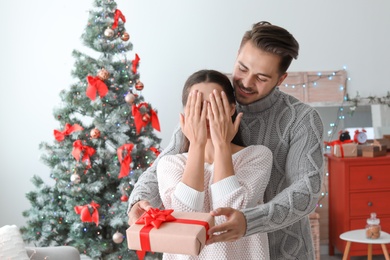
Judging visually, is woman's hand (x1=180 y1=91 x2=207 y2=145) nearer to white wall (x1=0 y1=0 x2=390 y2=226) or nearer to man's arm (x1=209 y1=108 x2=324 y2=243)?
man's arm (x1=209 y1=108 x2=324 y2=243)

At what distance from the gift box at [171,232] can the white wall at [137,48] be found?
3.35 meters

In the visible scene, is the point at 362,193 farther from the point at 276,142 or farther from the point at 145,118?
the point at 276,142

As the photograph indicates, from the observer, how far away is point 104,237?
3939mm

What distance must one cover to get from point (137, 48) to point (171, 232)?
11.4ft

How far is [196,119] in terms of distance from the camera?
1.44 m

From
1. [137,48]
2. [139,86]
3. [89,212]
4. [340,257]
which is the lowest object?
[340,257]

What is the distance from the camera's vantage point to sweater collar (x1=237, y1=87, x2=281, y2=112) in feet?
5.27

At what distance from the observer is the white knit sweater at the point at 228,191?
1394 mm

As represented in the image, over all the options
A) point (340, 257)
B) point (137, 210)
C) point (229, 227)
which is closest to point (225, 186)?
point (229, 227)

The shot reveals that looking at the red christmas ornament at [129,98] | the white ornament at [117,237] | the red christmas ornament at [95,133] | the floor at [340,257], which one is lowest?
the floor at [340,257]

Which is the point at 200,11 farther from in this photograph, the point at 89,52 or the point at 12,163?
the point at 12,163

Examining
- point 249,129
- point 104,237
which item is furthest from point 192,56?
point 249,129

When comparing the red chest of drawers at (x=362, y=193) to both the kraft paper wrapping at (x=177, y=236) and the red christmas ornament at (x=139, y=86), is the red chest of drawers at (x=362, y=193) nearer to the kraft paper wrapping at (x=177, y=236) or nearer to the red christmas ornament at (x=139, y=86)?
the red christmas ornament at (x=139, y=86)

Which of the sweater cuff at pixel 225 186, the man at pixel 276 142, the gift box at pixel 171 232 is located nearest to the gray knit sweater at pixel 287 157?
the man at pixel 276 142
